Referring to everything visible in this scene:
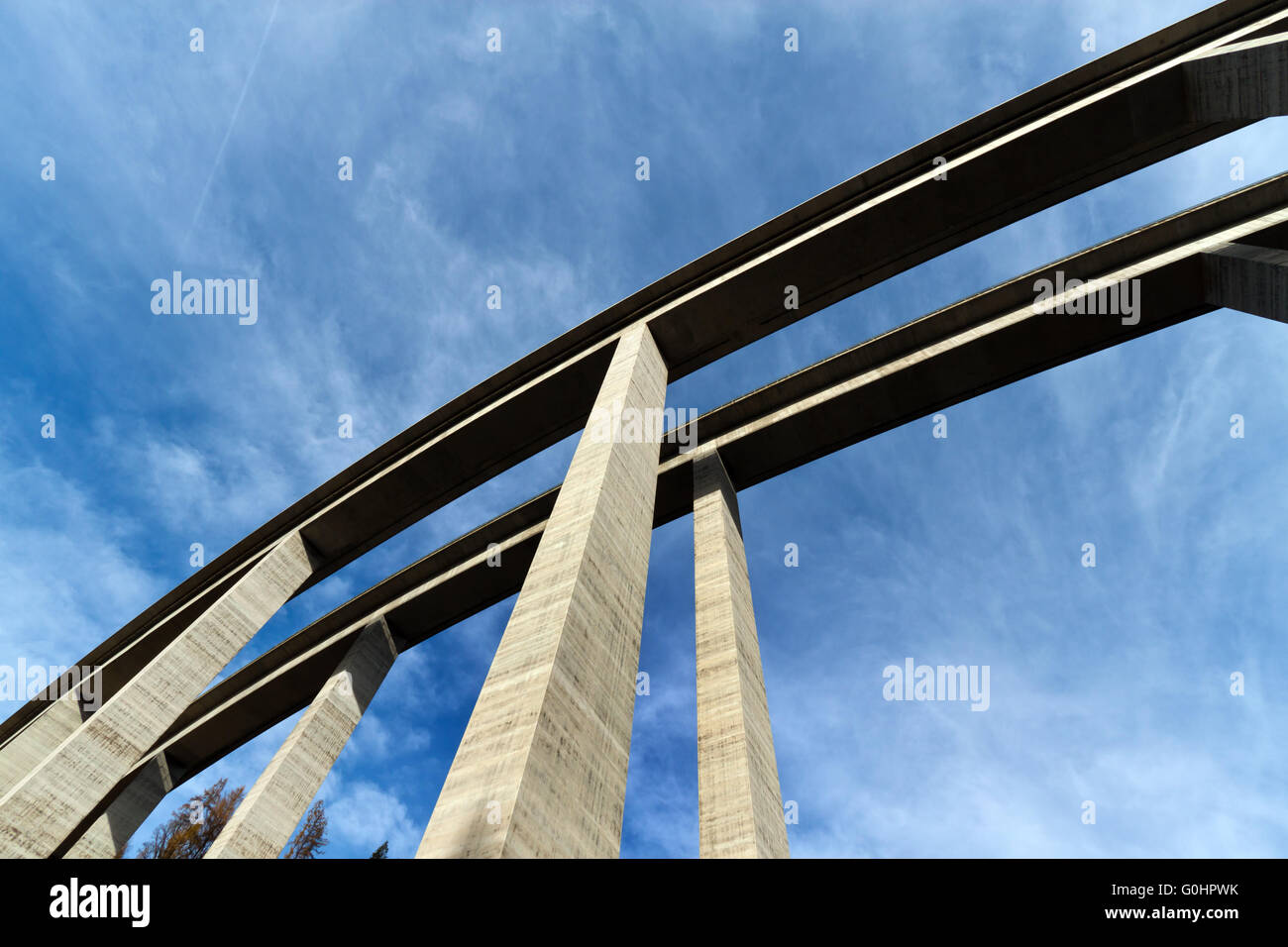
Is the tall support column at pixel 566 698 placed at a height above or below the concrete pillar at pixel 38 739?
below

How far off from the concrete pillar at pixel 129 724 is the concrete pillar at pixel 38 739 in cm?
475

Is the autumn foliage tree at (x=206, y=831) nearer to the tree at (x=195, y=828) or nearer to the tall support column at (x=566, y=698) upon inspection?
the tree at (x=195, y=828)

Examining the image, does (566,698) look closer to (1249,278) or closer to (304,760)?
(1249,278)

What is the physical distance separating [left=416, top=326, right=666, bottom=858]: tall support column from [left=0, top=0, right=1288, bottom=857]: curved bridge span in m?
0.02

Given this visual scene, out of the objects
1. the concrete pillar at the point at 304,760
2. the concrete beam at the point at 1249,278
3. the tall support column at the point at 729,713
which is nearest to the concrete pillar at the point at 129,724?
the concrete pillar at the point at 304,760

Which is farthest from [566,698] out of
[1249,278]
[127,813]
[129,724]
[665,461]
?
[127,813]

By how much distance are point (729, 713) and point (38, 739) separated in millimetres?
16823

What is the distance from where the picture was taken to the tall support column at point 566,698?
346 cm

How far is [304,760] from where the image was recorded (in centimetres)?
1156

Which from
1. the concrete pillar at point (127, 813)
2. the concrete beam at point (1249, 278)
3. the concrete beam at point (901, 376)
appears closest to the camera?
the concrete beam at point (1249, 278)

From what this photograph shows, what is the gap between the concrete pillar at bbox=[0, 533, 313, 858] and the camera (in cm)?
960
